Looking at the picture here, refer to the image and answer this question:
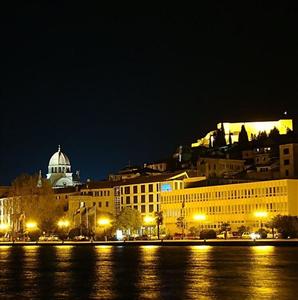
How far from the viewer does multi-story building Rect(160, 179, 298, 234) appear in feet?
314

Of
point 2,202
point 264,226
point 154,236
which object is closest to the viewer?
point 264,226

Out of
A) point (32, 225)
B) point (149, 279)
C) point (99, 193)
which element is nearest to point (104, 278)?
point (149, 279)

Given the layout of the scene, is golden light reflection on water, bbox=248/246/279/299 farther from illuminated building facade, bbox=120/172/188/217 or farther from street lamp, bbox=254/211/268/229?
illuminated building facade, bbox=120/172/188/217

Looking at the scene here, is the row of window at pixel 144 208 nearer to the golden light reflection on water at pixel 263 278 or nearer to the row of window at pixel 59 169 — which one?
the row of window at pixel 59 169

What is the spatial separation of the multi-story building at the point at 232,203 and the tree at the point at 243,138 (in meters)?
64.4

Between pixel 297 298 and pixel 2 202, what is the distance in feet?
426

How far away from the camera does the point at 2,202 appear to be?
510 feet

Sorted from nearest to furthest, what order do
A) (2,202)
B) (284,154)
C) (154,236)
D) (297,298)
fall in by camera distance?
(297,298), (154,236), (284,154), (2,202)

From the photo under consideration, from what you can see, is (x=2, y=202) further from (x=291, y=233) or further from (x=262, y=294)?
(x=262, y=294)

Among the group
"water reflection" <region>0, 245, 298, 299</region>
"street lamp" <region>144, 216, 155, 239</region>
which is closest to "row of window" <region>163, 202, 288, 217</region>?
"street lamp" <region>144, 216, 155, 239</region>

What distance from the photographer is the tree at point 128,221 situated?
4550 inches

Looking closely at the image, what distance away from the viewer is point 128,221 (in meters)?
116

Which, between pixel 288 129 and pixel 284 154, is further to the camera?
pixel 288 129

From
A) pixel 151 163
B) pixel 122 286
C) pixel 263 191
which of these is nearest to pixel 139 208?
pixel 263 191
